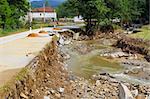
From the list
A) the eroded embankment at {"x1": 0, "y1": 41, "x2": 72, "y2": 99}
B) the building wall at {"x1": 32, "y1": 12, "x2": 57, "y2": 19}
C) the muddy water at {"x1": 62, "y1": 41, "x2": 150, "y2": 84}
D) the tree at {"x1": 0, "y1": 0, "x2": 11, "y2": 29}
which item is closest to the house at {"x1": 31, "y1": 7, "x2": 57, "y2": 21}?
the building wall at {"x1": 32, "y1": 12, "x2": 57, "y2": 19}

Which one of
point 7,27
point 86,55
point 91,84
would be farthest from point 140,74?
point 7,27

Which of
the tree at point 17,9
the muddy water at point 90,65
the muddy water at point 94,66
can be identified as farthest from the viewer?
the tree at point 17,9

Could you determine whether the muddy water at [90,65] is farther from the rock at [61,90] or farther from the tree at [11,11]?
the tree at [11,11]

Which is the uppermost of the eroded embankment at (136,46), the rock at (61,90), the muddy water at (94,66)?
the eroded embankment at (136,46)

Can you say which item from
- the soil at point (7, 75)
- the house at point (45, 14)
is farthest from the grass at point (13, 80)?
the house at point (45, 14)

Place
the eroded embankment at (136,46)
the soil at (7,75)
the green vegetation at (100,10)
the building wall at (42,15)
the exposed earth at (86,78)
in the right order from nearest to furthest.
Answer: the soil at (7,75) → the exposed earth at (86,78) → the eroded embankment at (136,46) → the green vegetation at (100,10) → the building wall at (42,15)

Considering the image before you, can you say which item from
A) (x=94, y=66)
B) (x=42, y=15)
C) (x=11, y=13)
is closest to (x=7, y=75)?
(x=94, y=66)

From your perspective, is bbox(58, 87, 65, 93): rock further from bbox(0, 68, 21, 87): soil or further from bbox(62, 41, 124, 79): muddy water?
bbox(62, 41, 124, 79): muddy water

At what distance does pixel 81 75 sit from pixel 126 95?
955 cm

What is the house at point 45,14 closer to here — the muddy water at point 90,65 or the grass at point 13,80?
Result: the muddy water at point 90,65

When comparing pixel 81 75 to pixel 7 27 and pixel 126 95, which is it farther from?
pixel 7 27

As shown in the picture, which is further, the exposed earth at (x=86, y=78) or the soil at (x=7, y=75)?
the exposed earth at (x=86, y=78)

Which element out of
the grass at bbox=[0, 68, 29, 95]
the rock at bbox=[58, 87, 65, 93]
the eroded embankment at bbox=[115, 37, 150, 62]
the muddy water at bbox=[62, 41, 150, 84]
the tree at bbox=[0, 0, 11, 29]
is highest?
the tree at bbox=[0, 0, 11, 29]

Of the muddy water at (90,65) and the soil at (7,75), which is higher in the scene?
the soil at (7,75)
